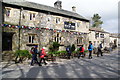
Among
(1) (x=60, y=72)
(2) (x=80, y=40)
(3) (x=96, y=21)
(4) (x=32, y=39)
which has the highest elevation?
(3) (x=96, y=21)

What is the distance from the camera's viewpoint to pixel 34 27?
52.8 ft

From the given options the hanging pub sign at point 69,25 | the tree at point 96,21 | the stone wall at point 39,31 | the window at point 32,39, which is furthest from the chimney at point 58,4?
the tree at point 96,21

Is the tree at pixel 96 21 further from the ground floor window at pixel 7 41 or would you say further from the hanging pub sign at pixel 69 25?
the ground floor window at pixel 7 41

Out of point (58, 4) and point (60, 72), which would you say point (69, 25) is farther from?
point (60, 72)

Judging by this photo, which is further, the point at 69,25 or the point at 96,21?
the point at 96,21

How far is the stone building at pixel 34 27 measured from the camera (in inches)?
559

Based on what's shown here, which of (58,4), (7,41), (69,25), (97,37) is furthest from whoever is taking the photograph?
(97,37)

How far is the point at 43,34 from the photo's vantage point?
16.8m

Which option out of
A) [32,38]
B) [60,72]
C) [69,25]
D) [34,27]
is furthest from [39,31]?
[60,72]

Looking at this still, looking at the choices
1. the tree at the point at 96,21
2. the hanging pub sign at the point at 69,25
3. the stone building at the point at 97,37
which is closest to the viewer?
the hanging pub sign at the point at 69,25

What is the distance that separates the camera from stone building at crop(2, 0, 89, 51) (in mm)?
14188

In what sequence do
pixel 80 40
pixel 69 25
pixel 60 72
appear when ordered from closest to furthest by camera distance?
pixel 60 72
pixel 69 25
pixel 80 40

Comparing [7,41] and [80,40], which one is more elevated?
[80,40]

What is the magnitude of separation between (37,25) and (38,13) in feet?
6.54
